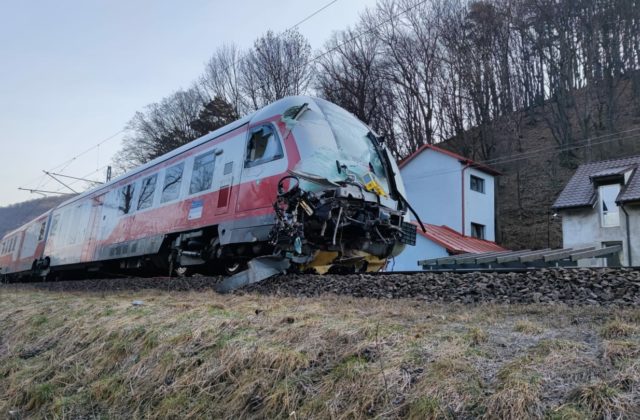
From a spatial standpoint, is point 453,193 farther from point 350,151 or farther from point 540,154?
→ point 350,151

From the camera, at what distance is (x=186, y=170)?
10.3m

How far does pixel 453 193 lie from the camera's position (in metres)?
26.3

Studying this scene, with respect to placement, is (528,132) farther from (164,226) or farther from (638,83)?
(164,226)

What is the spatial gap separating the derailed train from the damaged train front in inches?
0.7

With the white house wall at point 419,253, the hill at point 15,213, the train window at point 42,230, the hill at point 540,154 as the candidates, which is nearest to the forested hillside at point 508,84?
the hill at point 540,154

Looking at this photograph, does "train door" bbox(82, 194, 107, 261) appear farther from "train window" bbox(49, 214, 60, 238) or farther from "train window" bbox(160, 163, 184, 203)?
"train window" bbox(160, 163, 184, 203)

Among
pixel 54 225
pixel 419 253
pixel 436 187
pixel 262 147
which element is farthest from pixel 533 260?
pixel 54 225

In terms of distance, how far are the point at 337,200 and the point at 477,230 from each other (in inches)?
855

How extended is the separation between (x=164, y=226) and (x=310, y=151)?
436 cm

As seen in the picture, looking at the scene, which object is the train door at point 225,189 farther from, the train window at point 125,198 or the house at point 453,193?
the house at point 453,193

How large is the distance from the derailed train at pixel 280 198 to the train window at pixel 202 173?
26 mm

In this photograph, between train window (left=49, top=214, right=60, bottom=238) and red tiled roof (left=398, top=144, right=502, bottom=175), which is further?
red tiled roof (left=398, top=144, right=502, bottom=175)

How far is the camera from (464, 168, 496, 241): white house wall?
85.6 ft

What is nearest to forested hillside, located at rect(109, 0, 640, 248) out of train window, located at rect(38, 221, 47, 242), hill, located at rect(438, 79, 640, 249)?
hill, located at rect(438, 79, 640, 249)
